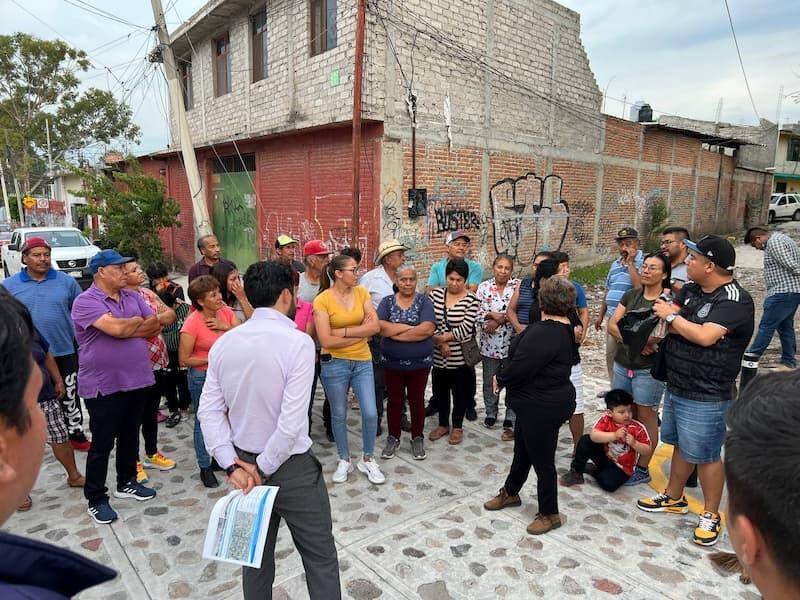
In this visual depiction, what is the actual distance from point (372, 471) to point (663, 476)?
2483mm

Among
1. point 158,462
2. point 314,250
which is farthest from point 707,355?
point 158,462

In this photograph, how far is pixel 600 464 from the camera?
4.11m

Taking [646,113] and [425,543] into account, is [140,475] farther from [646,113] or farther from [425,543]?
[646,113]

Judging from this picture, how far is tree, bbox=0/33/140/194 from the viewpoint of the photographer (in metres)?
27.1

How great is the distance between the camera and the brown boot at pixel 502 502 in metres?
3.77

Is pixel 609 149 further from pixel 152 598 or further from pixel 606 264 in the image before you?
pixel 152 598

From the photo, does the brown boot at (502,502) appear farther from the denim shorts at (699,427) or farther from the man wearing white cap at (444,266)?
the man wearing white cap at (444,266)

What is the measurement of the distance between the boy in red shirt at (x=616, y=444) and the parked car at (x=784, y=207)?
31.0 metres

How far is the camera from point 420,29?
369 inches

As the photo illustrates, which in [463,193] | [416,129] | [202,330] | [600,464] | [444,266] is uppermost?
[416,129]

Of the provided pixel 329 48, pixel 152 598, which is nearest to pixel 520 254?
pixel 329 48

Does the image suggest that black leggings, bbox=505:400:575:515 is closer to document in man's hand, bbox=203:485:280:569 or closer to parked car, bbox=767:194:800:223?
document in man's hand, bbox=203:485:280:569

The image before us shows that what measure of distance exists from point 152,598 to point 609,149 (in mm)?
14820

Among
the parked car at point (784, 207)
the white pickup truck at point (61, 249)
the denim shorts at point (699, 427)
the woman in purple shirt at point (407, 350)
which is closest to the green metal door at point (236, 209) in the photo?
the white pickup truck at point (61, 249)
